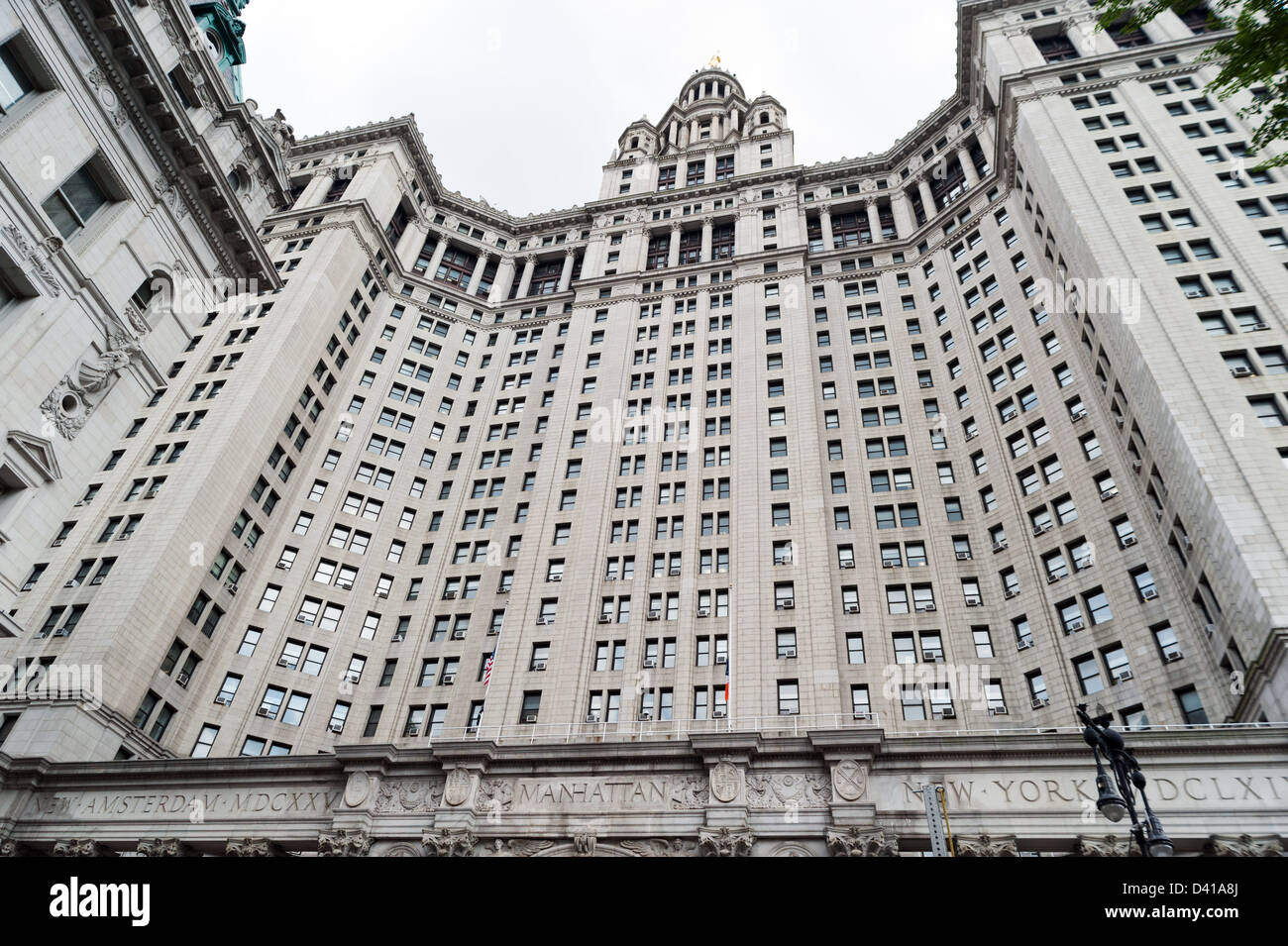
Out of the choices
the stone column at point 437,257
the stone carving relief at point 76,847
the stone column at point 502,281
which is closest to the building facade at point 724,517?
the stone carving relief at point 76,847

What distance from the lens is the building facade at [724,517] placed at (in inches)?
1235

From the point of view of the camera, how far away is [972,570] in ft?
150

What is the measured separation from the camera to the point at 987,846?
91.0 feet

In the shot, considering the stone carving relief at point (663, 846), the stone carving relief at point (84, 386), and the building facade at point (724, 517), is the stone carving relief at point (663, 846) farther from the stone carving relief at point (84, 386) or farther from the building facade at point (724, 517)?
the stone carving relief at point (84, 386)

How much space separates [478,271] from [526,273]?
496 centimetres

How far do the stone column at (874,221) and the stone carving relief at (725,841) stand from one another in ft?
182

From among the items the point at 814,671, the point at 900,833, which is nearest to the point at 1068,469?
the point at 814,671

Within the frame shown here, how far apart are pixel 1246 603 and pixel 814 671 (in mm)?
18586

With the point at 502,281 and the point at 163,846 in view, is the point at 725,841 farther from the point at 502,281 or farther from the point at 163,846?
the point at 502,281

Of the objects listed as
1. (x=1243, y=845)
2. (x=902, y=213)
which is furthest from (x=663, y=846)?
(x=902, y=213)

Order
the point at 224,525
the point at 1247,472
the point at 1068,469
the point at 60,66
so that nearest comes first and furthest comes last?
the point at 60,66
the point at 1247,472
the point at 1068,469
the point at 224,525
